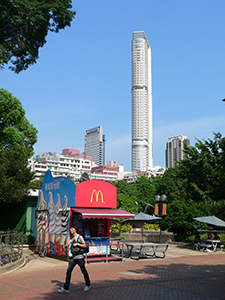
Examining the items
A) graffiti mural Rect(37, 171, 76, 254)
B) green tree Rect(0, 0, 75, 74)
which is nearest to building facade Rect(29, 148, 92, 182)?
green tree Rect(0, 0, 75, 74)

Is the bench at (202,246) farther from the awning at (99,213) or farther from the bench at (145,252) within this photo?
the awning at (99,213)

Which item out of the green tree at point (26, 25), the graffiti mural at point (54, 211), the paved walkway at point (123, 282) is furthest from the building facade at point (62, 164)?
the paved walkway at point (123, 282)

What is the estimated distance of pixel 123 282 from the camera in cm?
1007

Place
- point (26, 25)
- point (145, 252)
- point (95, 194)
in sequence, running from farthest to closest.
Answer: point (26, 25) → point (145, 252) → point (95, 194)

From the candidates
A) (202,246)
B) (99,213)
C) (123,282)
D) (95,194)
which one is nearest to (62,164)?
(202,246)

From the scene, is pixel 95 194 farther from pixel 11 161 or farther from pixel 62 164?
pixel 62 164

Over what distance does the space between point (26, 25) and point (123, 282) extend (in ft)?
52.4

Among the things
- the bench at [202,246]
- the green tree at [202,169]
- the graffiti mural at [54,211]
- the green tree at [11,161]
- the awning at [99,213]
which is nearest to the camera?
the awning at [99,213]

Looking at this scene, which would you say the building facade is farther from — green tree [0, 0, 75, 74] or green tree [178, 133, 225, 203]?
green tree [0, 0, 75, 74]

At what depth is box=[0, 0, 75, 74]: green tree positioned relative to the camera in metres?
18.2

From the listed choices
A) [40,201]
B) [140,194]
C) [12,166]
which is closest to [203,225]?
[40,201]

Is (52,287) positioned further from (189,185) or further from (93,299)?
(189,185)

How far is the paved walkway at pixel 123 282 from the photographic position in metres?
8.28

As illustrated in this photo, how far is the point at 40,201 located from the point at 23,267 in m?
5.69
